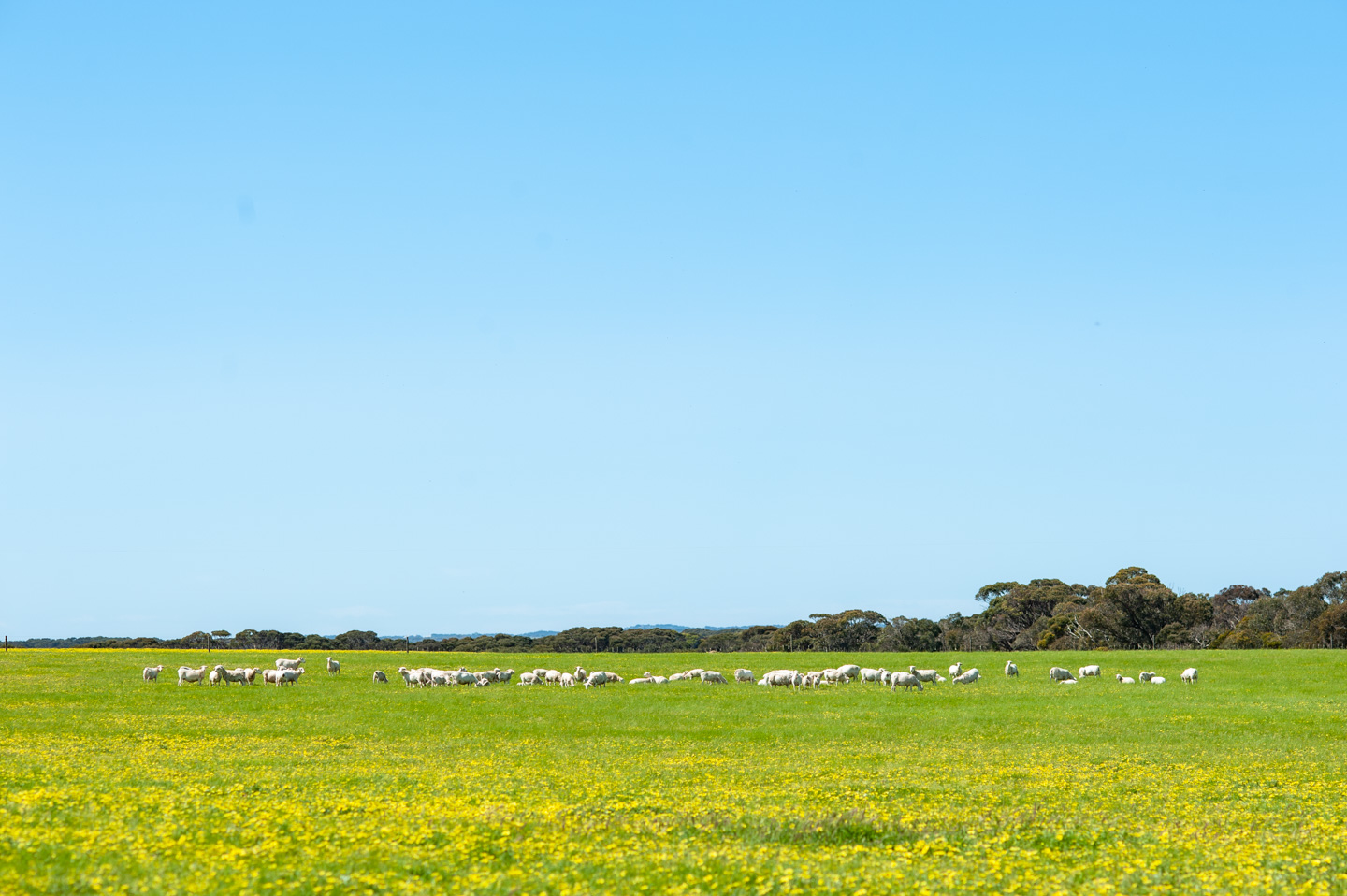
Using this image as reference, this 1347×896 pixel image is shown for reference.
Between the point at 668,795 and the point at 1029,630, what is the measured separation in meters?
117

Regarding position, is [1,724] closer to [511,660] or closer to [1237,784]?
[1237,784]

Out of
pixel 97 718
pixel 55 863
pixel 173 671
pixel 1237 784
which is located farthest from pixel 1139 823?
pixel 173 671

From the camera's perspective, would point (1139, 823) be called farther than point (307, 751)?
No

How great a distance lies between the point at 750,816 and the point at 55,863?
11.4 metres

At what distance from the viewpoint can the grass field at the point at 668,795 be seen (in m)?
14.6

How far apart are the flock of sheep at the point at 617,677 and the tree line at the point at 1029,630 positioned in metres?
45.6

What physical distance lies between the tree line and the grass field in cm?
6848

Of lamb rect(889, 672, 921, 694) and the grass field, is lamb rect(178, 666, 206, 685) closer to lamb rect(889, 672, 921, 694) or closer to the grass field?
the grass field

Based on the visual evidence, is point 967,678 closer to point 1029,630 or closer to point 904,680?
point 904,680

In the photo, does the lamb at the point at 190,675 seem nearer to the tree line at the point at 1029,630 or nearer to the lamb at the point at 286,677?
the lamb at the point at 286,677

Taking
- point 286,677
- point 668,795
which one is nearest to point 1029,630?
point 286,677

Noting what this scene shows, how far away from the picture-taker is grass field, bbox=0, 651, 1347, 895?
14562mm

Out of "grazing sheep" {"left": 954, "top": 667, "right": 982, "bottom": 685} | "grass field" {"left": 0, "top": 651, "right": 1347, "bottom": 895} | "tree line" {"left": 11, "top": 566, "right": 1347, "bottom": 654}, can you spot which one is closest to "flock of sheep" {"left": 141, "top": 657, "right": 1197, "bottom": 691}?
"grazing sheep" {"left": 954, "top": 667, "right": 982, "bottom": 685}

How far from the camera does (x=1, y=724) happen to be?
3669 centimetres
